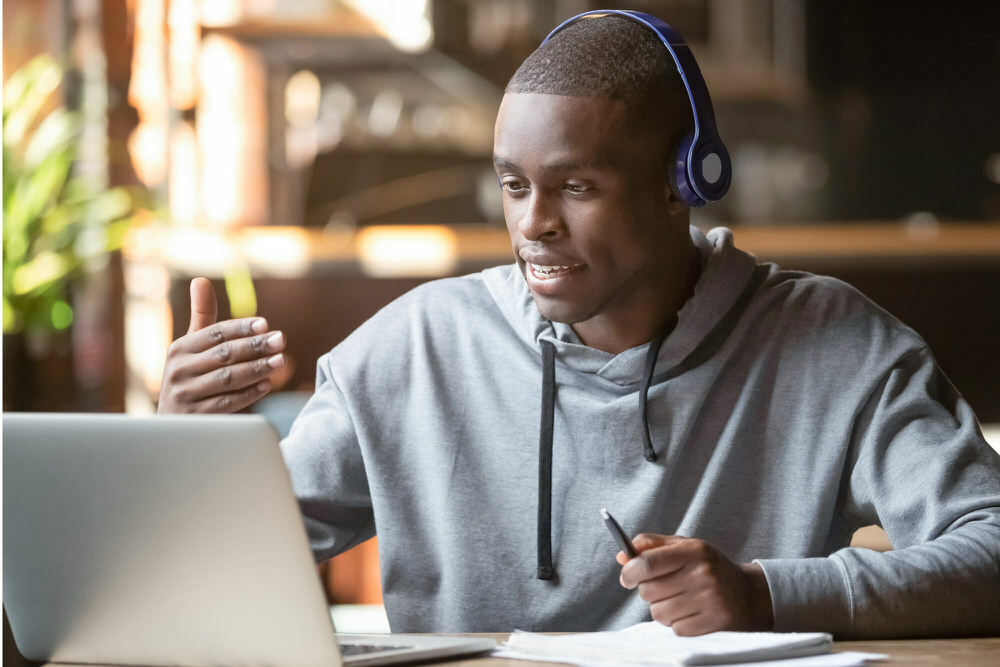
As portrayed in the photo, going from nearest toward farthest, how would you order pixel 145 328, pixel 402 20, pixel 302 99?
pixel 145 328 → pixel 402 20 → pixel 302 99

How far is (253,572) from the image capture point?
2.59 ft

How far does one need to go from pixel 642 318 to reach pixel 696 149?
190mm

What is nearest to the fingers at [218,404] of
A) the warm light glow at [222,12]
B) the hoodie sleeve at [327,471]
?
the hoodie sleeve at [327,471]

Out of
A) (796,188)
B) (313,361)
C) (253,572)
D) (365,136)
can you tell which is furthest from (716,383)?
(796,188)

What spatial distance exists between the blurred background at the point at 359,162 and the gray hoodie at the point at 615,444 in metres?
0.83

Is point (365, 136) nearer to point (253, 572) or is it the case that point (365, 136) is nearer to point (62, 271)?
point (62, 271)

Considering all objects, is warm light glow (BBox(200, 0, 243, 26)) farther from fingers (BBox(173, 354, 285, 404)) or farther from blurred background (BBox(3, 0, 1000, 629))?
fingers (BBox(173, 354, 285, 404))

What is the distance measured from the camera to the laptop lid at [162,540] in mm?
767

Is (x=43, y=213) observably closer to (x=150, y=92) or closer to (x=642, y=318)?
(x=150, y=92)

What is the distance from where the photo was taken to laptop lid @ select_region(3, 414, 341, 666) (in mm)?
767

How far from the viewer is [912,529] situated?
44.4 inches

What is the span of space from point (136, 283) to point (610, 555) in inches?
107

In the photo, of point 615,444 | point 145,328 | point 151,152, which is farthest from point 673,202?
point 151,152

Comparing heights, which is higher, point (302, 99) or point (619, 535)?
point (302, 99)
